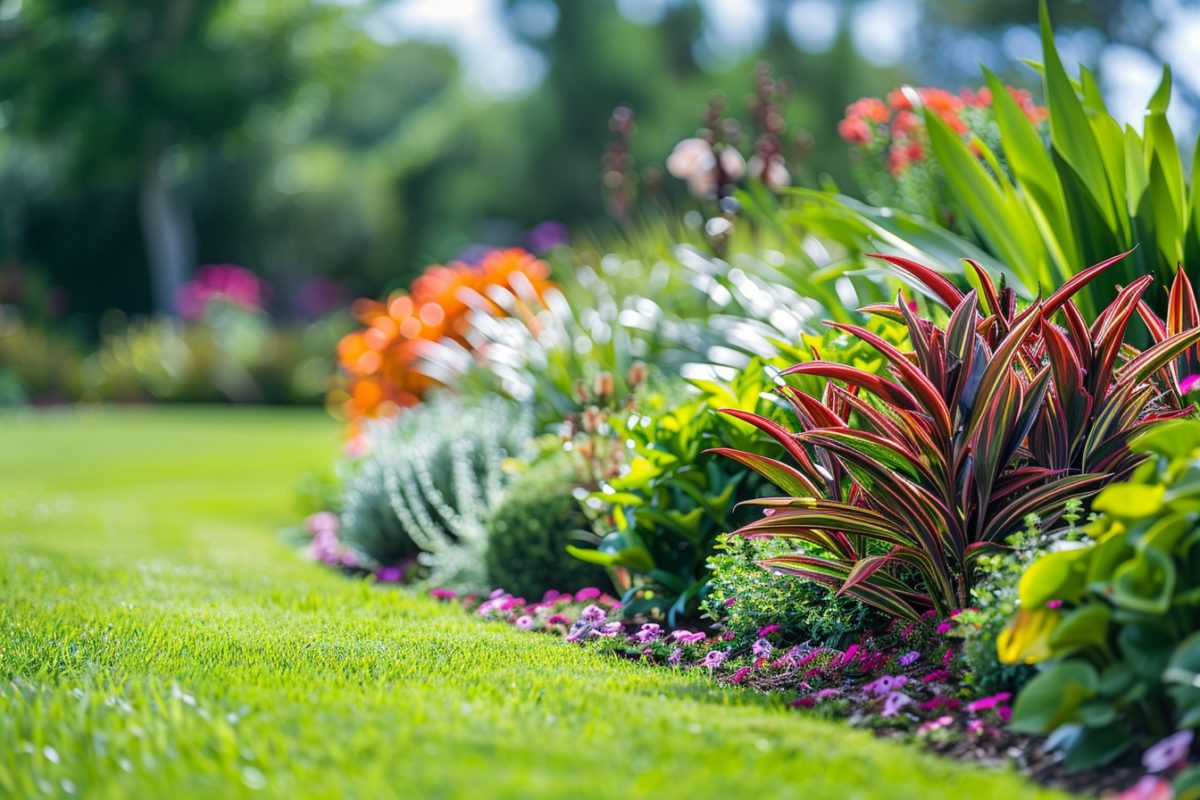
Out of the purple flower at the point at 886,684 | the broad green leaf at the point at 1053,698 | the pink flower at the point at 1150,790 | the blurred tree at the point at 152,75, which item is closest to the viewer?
the pink flower at the point at 1150,790

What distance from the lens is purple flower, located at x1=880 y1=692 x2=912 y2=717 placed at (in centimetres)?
285

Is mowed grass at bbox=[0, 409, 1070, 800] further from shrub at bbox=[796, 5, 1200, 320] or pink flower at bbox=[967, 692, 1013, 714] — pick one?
shrub at bbox=[796, 5, 1200, 320]

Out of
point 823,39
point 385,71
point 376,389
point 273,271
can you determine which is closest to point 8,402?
point 376,389

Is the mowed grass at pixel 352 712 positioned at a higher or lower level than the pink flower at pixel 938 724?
higher

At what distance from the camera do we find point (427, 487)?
5.74 meters

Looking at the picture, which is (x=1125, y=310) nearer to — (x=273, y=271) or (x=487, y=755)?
(x=487, y=755)

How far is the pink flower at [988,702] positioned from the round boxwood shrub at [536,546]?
2.09 metres

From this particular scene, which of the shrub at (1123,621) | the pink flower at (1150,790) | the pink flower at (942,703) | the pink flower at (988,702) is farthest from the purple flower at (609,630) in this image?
the pink flower at (1150,790)

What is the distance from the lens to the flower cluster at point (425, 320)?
7941 millimetres

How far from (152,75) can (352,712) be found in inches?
979

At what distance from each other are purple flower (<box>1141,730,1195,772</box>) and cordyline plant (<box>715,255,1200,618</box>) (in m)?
0.78

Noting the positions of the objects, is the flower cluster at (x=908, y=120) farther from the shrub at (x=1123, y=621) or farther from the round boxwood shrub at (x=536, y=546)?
the shrub at (x=1123, y=621)

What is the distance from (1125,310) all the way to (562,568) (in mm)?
2393

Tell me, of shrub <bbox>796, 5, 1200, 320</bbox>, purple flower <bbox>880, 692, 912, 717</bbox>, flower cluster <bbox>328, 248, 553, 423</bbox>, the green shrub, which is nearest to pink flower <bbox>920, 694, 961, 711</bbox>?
purple flower <bbox>880, 692, 912, 717</bbox>
